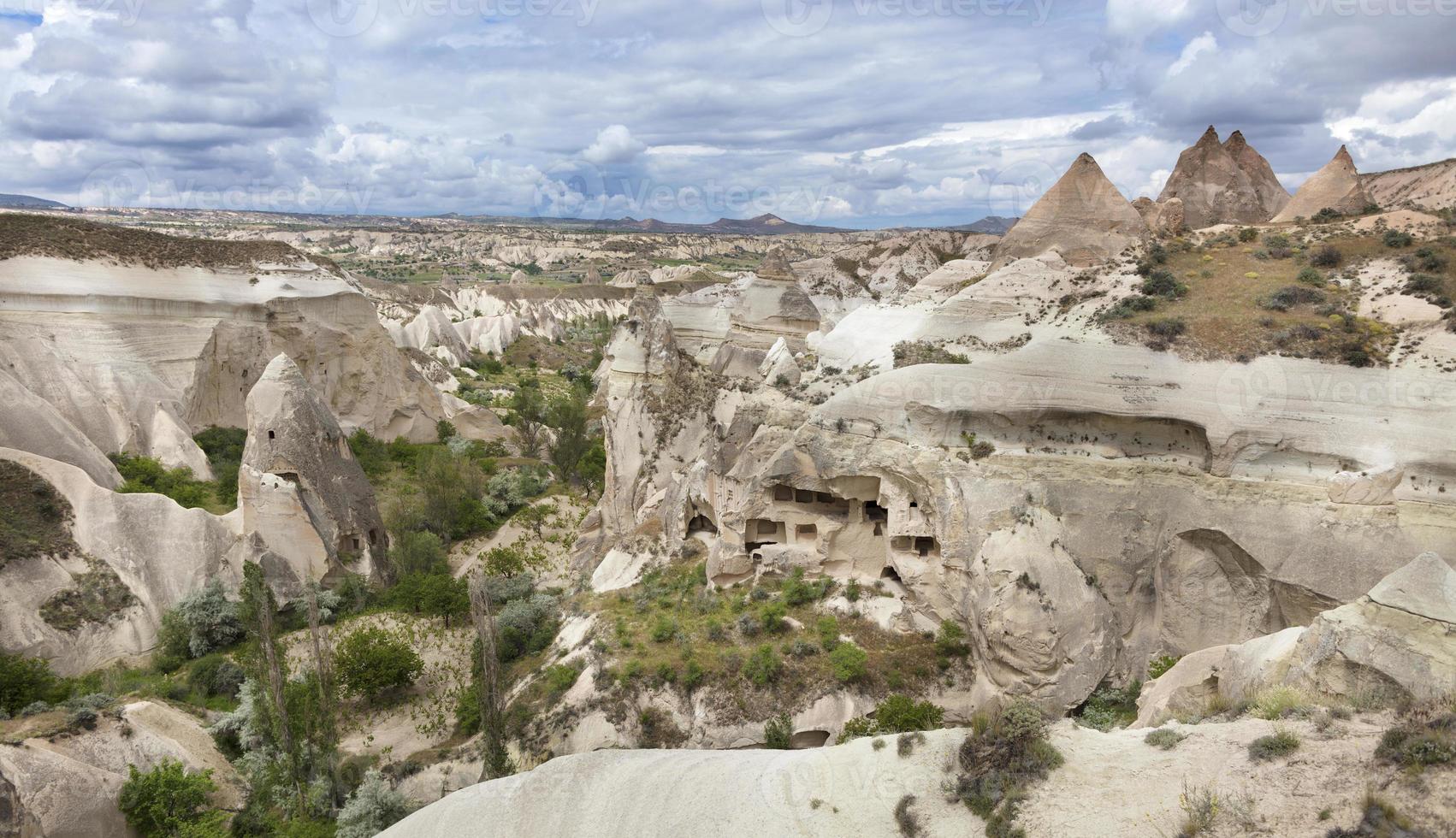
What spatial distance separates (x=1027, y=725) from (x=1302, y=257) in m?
17.2

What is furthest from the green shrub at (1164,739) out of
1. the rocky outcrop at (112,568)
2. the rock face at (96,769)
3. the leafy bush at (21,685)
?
the rocky outcrop at (112,568)

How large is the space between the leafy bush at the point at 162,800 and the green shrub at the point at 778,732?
9.82 m

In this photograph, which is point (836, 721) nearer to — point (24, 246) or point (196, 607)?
point (196, 607)

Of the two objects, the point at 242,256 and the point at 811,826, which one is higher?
the point at 242,256

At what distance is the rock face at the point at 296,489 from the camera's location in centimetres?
2123

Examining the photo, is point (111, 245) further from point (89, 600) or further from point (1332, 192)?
point (1332, 192)

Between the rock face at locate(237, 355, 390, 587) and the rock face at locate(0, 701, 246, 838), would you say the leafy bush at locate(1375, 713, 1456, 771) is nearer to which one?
the rock face at locate(0, 701, 246, 838)

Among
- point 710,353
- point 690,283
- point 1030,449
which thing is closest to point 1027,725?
point 1030,449

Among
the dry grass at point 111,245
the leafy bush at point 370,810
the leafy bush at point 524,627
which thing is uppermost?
the dry grass at point 111,245

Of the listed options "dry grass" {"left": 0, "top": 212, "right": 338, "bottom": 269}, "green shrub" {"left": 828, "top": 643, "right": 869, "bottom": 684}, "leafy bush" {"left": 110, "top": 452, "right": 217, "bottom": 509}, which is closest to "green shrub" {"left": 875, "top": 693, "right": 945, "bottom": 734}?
"green shrub" {"left": 828, "top": 643, "right": 869, "bottom": 684}

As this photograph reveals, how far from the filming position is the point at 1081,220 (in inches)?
1085

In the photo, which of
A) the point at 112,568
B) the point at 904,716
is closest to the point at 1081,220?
the point at 904,716

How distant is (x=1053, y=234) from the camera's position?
27.6 metres

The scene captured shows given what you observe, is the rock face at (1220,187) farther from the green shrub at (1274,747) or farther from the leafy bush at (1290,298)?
the green shrub at (1274,747)
